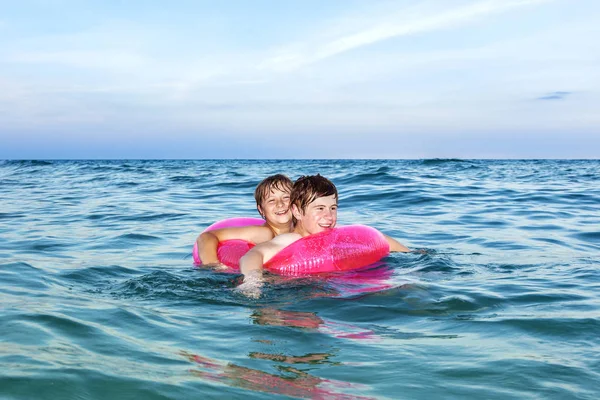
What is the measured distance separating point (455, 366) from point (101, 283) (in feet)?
10.9

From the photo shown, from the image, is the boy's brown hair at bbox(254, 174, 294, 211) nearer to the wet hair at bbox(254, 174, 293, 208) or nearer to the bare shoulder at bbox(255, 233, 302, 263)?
the wet hair at bbox(254, 174, 293, 208)

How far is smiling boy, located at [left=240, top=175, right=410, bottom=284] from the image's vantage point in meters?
5.20

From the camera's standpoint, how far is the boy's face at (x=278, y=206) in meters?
5.75

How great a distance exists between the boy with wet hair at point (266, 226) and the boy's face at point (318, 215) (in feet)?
1.26

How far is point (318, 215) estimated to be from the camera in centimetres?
534

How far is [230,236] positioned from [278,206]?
0.57 meters

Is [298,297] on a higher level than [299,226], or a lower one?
lower

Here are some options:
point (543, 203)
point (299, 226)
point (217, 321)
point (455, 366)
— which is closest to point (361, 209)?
point (543, 203)

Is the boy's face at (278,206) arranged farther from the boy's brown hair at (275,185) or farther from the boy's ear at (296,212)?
the boy's ear at (296,212)

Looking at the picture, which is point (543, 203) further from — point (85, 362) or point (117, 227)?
point (85, 362)

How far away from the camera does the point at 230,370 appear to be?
9.71 feet

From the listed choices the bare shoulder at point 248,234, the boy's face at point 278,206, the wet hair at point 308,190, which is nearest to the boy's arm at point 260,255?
the wet hair at point 308,190

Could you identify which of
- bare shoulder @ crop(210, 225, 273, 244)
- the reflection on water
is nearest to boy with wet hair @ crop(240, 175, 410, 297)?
bare shoulder @ crop(210, 225, 273, 244)

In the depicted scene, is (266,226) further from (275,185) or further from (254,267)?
(254,267)
